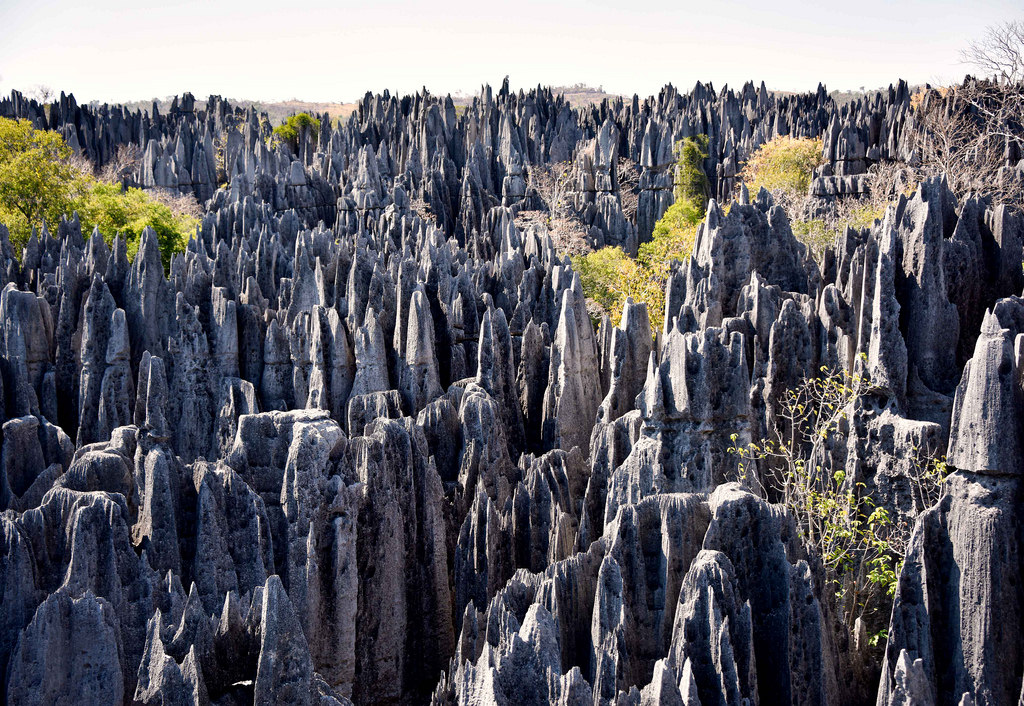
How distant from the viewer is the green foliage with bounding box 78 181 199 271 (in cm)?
3472

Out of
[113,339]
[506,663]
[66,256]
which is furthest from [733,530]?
[66,256]

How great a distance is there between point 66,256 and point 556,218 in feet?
99.3

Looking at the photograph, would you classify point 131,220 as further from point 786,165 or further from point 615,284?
point 786,165

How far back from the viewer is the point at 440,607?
14242 mm

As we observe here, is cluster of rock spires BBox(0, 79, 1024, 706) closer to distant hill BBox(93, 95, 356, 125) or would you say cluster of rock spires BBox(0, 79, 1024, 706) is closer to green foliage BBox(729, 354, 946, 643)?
green foliage BBox(729, 354, 946, 643)

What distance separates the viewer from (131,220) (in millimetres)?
37875

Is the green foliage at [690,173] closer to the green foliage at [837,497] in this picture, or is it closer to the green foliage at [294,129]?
the green foliage at [294,129]

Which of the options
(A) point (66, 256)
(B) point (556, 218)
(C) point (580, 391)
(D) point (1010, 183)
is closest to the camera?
(C) point (580, 391)

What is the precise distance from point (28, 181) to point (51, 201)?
3.66 feet

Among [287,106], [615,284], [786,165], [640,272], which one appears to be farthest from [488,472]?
[287,106]

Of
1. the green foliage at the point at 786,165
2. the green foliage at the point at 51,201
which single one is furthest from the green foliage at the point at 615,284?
the green foliage at the point at 51,201

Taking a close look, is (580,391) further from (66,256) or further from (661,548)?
(66,256)

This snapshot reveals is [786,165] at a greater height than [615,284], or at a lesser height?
greater

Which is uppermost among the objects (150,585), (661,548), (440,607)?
(661,548)
